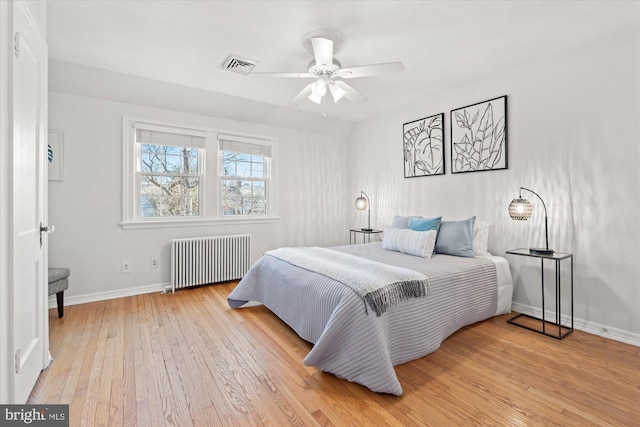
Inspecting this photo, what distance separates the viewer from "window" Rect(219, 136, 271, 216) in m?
4.40

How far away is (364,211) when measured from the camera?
512cm

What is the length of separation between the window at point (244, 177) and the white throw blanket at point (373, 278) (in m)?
2.03

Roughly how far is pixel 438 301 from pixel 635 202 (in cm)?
180

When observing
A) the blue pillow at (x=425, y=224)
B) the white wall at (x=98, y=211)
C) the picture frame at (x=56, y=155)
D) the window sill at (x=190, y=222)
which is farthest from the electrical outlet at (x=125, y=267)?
the blue pillow at (x=425, y=224)

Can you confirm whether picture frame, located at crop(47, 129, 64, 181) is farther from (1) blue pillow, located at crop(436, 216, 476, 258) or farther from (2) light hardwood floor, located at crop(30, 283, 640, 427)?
(1) blue pillow, located at crop(436, 216, 476, 258)

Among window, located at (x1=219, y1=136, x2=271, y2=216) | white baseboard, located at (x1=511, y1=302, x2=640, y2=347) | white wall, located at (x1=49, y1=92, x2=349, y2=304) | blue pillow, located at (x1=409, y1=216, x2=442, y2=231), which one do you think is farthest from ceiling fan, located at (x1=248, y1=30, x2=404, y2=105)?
white baseboard, located at (x1=511, y1=302, x2=640, y2=347)

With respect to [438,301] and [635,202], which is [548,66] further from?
[438,301]

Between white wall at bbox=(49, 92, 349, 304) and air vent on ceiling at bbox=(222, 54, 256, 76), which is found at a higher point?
air vent on ceiling at bbox=(222, 54, 256, 76)

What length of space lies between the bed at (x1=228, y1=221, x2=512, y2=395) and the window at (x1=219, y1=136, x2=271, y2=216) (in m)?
1.61

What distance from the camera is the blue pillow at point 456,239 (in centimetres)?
311

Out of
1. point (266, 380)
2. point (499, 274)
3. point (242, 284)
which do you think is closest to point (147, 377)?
point (266, 380)

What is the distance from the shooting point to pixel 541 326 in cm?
279

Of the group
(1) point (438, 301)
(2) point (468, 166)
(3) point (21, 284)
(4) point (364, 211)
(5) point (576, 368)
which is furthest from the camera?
(4) point (364, 211)

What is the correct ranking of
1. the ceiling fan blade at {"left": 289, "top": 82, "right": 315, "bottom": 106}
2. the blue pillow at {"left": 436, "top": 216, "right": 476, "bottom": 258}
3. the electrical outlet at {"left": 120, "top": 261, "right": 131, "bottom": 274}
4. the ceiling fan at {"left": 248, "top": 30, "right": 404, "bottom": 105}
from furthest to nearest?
1. the electrical outlet at {"left": 120, "top": 261, "right": 131, "bottom": 274}
2. the blue pillow at {"left": 436, "top": 216, "right": 476, "bottom": 258}
3. the ceiling fan blade at {"left": 289, "top": 82, "right": 315, "bottom": 106}
4. the ceiling fan at {"left": 248, "top": 30, "right": 404, "bottom": 105}
